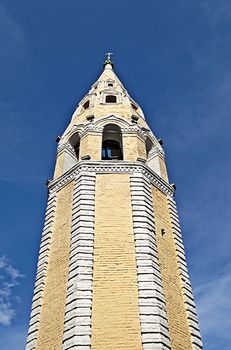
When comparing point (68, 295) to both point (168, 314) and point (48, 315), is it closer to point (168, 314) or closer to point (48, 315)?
point (48, 315)

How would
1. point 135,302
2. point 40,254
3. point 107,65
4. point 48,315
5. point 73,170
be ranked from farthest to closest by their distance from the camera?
point 107,65 → point 73,170 → point 40,254 → point 48,315 → point 135,302

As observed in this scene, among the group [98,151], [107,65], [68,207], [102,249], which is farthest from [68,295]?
[107,65]

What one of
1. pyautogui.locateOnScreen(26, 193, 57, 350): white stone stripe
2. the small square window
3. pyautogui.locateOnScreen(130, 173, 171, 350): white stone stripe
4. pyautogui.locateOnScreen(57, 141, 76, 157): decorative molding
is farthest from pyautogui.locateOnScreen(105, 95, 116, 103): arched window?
pyautogui.locateOnScreen(130, 173, 171, 350): white stone stripe

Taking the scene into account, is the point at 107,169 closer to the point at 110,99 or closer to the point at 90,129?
the point at 90,129

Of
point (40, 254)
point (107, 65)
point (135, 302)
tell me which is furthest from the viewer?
point (107, 65)

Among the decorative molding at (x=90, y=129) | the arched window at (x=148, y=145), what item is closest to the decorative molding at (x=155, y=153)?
the arched window at (x=148, y=145)

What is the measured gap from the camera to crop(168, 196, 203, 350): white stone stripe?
500 inches

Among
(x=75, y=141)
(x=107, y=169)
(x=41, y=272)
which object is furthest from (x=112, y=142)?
(x=41, y=272)

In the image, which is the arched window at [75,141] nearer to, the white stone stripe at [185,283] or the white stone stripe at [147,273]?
the white stone stripe at [147,273]

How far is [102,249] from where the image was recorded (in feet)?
42.9

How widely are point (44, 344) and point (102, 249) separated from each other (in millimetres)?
3287

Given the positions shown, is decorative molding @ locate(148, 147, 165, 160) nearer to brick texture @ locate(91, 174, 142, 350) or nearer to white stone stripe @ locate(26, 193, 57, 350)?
brick texture @ locate(91, 174, 142, 350)

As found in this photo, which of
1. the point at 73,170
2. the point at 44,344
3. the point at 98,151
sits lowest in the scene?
the point at 44,344

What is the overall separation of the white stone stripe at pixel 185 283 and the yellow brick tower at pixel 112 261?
0.04m
